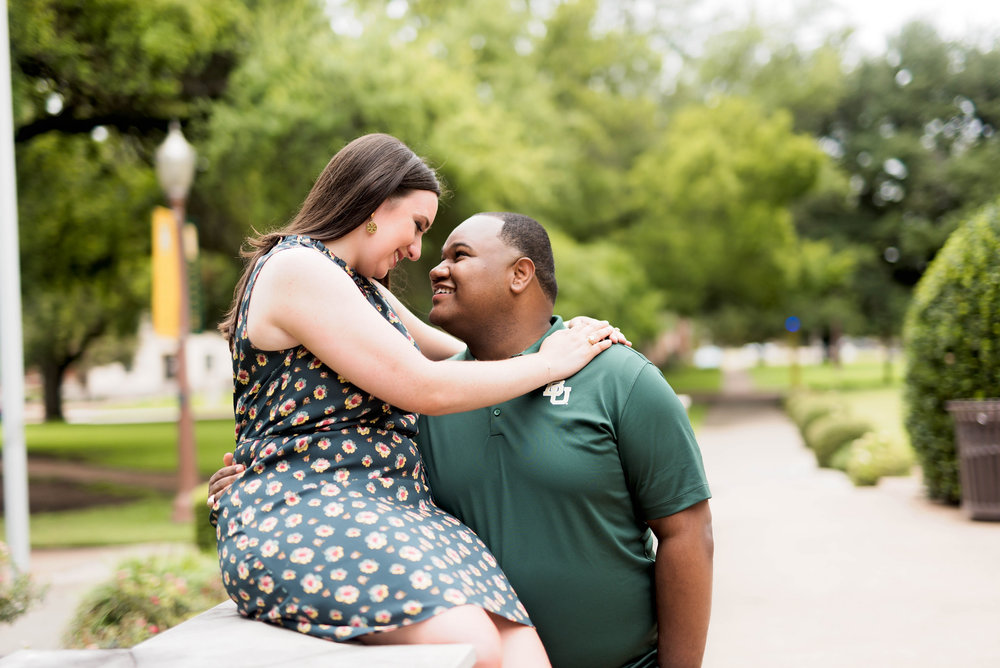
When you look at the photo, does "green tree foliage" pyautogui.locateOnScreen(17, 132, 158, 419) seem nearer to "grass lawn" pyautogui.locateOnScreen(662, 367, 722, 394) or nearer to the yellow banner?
the yellow banner

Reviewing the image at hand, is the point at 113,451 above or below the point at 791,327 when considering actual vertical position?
below

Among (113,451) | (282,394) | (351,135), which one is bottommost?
(113,451)

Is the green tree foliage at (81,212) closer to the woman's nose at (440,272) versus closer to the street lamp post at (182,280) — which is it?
the street lamp post at (182,280)

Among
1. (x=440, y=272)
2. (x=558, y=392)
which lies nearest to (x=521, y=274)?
(x=440, y=272)

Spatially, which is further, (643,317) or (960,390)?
(643,317)

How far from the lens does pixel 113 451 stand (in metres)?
25.8

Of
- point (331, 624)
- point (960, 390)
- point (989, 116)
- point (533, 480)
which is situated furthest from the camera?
point (989, 116)

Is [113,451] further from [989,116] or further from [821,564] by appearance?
[989,116]

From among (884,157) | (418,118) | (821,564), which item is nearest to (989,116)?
(884,157)

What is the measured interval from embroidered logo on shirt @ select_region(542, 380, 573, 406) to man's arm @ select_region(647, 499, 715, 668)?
1.34ft

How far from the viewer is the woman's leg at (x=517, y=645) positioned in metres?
2.20

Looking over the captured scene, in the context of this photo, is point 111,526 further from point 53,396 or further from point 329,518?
point 53,396

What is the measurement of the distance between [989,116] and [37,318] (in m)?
31.5

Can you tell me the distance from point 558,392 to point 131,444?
27587 millimetres
